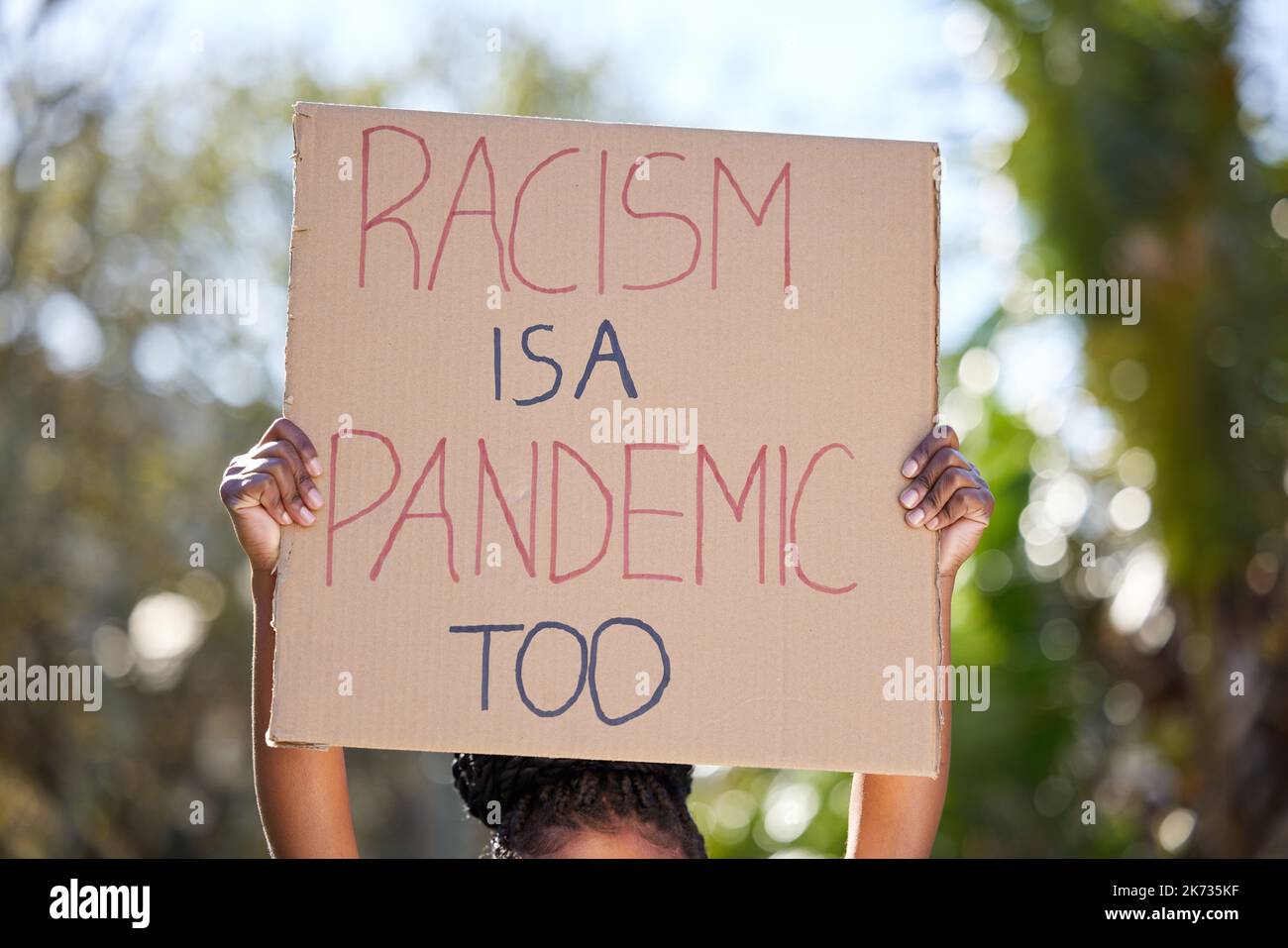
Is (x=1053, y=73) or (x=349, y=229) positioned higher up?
(x=1053, y=73)

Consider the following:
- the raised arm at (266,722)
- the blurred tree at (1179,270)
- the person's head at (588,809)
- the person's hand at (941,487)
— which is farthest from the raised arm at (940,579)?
the blurred tree at (1179,270)

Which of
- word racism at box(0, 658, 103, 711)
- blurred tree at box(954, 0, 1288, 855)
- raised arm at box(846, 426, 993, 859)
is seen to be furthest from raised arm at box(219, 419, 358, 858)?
word racism at box(0, 658, 103, 711)

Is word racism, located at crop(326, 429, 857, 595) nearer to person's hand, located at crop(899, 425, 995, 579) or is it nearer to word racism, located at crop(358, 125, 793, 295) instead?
person's hand, located at crop(899, 425, 995, 579)

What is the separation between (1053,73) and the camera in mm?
5633

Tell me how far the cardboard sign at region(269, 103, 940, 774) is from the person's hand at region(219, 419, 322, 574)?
26mm

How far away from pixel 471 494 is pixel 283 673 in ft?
1.08

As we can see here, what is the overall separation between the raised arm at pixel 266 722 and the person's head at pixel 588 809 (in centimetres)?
23

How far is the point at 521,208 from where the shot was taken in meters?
1.83

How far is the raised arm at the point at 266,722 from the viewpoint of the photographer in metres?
1.73
